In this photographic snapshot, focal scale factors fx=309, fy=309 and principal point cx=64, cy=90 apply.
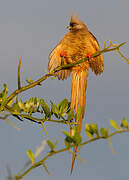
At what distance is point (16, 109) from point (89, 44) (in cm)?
Result: 349

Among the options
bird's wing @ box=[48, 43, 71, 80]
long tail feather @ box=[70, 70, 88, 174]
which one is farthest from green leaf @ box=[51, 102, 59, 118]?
bird's wing @ box=[48, 43, 71, 80]

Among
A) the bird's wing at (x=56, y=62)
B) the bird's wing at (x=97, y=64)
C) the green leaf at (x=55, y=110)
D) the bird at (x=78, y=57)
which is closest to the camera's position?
the green leaf at (x=55, y=110)

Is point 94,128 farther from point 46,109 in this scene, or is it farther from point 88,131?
point 46,109

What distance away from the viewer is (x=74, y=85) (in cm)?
552

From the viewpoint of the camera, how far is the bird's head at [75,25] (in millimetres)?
6557

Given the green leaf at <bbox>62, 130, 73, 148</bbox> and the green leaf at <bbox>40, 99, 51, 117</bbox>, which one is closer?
the green leaf at <bbox>62, 130, 73, 148</bbox>

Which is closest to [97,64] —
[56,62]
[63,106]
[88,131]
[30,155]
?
[56,62]

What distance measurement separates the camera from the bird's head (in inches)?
258

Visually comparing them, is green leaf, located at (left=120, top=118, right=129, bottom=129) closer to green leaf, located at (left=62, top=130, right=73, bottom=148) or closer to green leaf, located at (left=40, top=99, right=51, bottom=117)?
green leaf, located at (left=62, top=130, right=73, bottom=148)

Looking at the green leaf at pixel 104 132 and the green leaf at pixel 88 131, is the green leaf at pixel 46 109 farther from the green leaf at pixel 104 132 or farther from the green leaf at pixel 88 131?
the green leaf at pixel 104 132

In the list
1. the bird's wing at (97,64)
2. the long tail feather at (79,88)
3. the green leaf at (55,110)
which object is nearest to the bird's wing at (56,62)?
the long tail feather at (79,88)

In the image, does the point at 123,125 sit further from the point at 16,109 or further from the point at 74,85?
the point at 74,85

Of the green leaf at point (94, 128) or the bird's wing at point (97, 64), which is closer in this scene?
the green leaf at point (94, 128)

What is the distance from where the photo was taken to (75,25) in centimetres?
667
